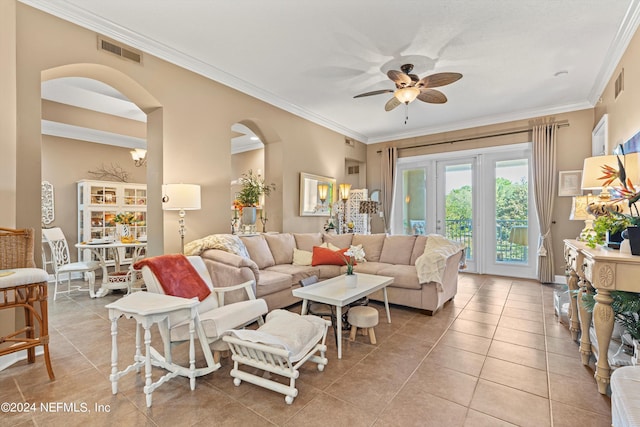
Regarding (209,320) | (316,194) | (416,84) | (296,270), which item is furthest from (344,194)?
(209,320)

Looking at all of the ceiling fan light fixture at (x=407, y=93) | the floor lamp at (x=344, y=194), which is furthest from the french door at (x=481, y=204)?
the ceiling fan light fixture at (x=407, y=93)

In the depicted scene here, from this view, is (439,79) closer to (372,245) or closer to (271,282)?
(372,245)

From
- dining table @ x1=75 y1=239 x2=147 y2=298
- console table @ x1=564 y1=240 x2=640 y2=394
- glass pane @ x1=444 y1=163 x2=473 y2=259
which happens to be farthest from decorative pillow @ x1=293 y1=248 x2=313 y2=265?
glass pane @ x1=444 y1=163 x2=473 y2=259

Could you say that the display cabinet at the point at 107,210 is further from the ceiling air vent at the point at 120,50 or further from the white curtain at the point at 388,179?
the white curtain at the point at 388,179

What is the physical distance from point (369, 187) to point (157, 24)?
5430mm

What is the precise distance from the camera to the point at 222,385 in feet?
7.00

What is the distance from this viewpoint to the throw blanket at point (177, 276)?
93.7 inches

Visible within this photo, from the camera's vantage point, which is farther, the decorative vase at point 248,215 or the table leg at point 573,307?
the decorative vase at point 248,215

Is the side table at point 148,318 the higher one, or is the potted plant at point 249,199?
the potted plant at point 249,199

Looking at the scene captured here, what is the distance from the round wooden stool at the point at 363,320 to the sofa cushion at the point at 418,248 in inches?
67.5

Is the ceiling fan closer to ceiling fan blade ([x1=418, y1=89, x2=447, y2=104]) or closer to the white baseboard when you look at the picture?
ceiling fan blade ([x1=418, y1=89, x2=447, y2=104])

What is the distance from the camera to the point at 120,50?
10.2 ft

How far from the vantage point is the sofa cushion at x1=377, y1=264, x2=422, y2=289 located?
3.74 meters

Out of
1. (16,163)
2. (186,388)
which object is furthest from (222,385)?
(16,163)
